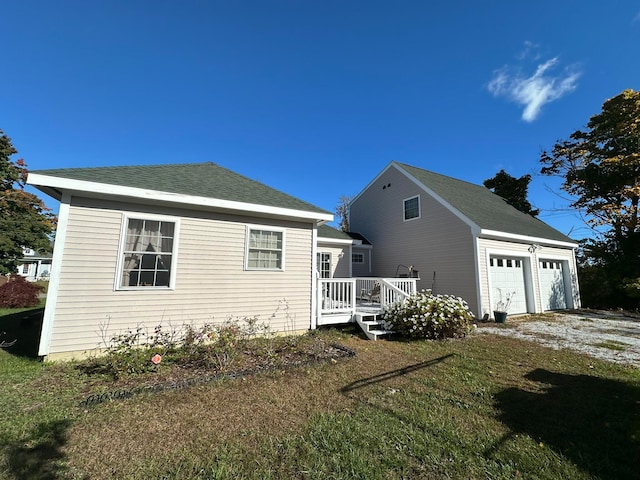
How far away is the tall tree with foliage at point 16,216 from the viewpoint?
50.9 ft

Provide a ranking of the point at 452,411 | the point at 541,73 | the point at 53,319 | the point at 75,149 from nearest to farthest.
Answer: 1. the point at 452,411
2. the point at 53,319
3. the point at 541,73
4. the point at 75,149

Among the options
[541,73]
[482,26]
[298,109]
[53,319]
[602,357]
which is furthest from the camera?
[298,109]

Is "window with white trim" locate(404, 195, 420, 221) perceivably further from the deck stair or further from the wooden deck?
the deck stair

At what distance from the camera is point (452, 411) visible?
3328 mm

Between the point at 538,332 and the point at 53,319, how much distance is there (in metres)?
12.0

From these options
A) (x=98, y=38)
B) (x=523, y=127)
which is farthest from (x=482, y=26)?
(x=98, y=38)

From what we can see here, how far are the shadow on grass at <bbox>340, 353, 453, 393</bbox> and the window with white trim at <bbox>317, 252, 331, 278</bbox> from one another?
7.04 metres

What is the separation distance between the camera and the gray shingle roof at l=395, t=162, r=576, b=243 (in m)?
10.9

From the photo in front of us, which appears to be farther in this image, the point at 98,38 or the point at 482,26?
the point at 482,26

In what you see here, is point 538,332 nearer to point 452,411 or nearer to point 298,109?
point 452,411

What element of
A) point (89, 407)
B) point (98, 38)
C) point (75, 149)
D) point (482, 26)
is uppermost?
point (482, 26)

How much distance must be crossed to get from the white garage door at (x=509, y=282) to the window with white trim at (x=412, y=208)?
354 cm

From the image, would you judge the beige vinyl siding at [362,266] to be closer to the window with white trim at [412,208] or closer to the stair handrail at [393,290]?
the window with white trim at [412,208]

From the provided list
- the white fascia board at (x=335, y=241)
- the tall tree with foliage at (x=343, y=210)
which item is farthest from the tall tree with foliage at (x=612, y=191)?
the tall tree with foliage at (x=343, y=210)
